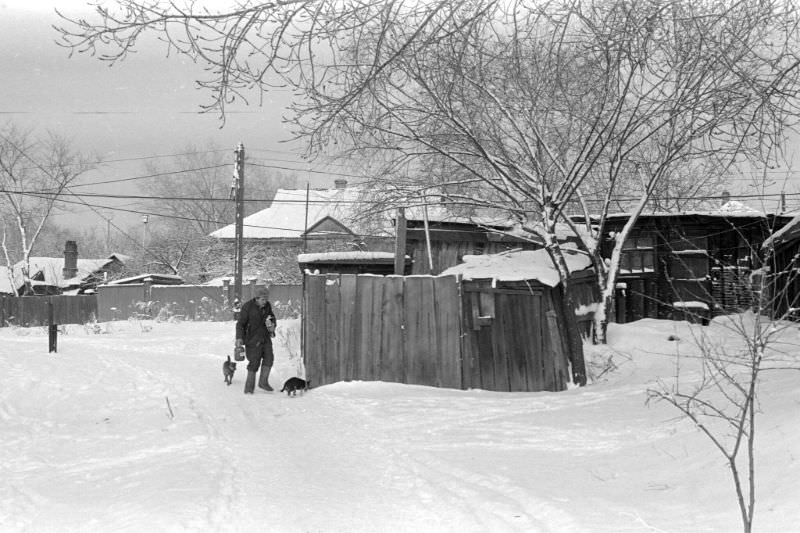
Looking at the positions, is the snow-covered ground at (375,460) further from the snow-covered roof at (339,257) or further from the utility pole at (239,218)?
the utility pole at (239,218)

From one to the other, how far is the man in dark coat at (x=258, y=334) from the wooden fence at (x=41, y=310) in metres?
26.7

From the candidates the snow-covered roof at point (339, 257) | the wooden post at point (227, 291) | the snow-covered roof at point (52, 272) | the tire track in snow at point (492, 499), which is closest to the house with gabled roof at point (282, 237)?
the wooden post at point (227, 291)

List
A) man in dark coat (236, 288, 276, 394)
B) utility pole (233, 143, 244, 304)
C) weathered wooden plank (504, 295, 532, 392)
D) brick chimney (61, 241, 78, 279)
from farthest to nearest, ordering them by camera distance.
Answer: brick chimney (61, 241, 78, 279)
utility pole (233, 143, 244, 304)
man in dark coat (236, 288, 276, 394)
weathered wooden plank (504, 295, 532, 392)

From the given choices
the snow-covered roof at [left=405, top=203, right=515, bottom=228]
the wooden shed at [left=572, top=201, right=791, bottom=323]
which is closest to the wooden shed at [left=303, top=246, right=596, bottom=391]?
the snow-covered roof at [left=405, top=203, right=515, bottom=228]

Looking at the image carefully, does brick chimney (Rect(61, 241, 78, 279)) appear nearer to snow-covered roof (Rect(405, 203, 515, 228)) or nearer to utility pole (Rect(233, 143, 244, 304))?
utility pole (Rect(233, 143, 244, 304))

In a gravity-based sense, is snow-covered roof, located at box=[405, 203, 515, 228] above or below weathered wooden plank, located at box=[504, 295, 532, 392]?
above

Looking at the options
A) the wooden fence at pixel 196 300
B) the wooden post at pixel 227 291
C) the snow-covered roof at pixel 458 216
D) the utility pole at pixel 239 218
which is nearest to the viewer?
the snow-covered roof at pixel 458 216

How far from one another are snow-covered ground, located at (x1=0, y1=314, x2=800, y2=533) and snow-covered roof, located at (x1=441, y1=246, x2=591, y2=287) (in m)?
1.55

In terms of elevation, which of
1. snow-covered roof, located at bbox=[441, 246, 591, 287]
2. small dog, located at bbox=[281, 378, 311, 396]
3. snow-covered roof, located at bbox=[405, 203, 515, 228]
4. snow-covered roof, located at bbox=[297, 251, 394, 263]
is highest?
snow-covered roof, located at bbox=[405, 203, 515, 228]

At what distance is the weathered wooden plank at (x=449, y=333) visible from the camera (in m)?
10.6

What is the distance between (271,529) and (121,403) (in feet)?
20.1

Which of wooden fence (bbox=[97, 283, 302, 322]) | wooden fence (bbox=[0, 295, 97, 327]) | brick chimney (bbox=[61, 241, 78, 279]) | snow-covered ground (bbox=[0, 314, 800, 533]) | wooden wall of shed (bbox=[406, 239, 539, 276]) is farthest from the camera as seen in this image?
brick chimney (bbox=[61, 241, 78, 279])

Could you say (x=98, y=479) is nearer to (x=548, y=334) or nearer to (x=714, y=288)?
(x=548, y=334)

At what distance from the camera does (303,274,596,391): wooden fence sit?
10.6 meters
